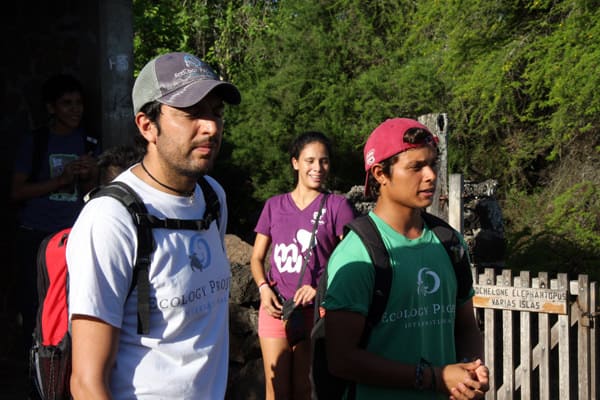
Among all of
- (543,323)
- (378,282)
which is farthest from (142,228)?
(543,323)

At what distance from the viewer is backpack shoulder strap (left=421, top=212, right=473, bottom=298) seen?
3152mm

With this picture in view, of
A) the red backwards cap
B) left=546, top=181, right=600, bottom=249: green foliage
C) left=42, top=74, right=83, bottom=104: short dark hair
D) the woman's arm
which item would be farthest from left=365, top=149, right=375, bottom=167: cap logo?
left=546, top=181, right=600, bottom=249: green foliage

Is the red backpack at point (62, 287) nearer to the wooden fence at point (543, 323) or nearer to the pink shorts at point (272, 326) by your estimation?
the pink shorts at point (272, 326)

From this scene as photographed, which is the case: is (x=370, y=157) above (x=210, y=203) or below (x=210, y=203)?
above

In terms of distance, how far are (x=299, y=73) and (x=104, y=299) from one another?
48.7 feet

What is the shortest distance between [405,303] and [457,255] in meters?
0.33

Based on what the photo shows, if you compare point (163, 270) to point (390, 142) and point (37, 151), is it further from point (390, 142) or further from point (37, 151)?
point (37, 151)

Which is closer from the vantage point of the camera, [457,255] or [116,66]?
[457,255]

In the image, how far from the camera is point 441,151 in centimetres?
732

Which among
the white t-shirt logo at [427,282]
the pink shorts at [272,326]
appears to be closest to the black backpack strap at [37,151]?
the pink shorts at [272,326]

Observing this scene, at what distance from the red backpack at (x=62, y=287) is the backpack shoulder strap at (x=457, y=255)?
2.93 ft

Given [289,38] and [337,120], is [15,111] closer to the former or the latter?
[337,120]

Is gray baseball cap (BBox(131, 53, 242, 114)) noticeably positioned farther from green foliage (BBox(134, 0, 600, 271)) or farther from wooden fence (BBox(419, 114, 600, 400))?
green foliage (BBox(134, 0, 600, 271))

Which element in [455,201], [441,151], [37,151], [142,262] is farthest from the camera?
[441,151]
